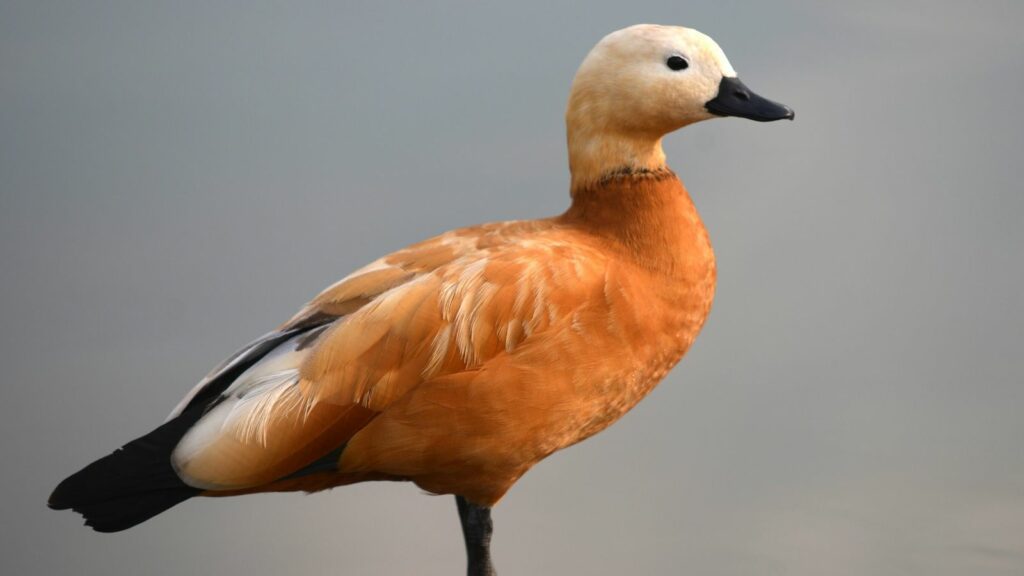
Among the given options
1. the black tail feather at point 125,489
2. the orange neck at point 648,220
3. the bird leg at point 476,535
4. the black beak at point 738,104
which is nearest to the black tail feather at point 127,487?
the black tail feather at point 125,489

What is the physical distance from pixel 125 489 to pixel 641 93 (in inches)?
60.4

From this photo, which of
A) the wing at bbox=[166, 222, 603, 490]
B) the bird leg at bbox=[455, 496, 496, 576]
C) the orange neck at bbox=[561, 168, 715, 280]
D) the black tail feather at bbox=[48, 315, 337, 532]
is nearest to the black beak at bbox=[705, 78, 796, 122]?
the orange neck at bbox=[561, 168, 715, 280]

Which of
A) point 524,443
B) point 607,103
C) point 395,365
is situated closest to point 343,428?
point 395,365

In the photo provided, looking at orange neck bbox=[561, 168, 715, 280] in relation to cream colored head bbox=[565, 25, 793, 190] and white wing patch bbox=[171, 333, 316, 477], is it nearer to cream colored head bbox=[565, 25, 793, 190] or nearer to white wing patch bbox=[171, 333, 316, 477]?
cream colored head bbox=[565, 25, 793, 190]

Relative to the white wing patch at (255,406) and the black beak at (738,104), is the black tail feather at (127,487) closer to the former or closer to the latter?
the white wing patch at (255,406)

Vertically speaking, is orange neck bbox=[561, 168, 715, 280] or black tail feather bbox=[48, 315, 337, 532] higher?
→ orange neck bbox=[561, 168, 715, 280]

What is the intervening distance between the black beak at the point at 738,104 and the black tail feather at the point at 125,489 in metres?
1.53

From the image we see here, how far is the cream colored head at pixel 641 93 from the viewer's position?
3551mm

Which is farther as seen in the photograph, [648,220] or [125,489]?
[648,220]

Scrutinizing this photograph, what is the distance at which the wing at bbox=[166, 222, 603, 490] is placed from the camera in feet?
10.9

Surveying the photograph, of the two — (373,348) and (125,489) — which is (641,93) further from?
(125,489)

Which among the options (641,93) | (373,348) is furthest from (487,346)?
(641,93)

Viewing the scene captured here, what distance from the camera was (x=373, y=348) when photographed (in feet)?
11.1

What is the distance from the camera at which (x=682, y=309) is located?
11.8 feet
